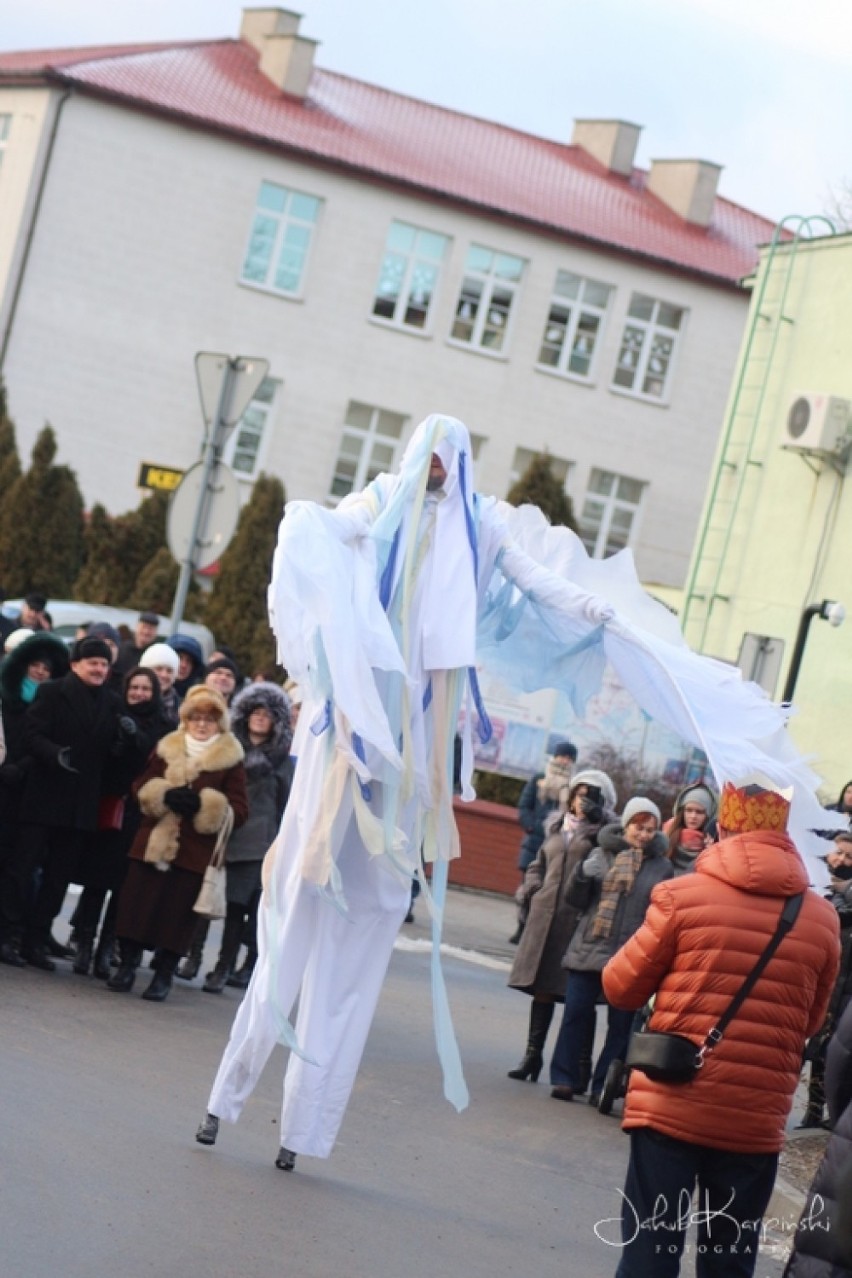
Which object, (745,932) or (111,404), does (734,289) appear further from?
(745,932)

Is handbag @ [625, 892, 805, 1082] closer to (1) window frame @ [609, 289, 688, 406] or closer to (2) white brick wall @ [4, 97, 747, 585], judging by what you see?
(2) white brick wall @ [4, 97, 747, 585]

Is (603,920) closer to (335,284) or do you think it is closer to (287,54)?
(335,284)

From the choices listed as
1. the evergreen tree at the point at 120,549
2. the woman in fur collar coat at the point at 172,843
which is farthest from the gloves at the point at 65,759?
the evergreen tree at the point at 120,549

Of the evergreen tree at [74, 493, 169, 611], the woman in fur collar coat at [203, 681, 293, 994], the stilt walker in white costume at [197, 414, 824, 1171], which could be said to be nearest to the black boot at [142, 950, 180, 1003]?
the woman in fur collar coat at [203, 681, 293, 994]

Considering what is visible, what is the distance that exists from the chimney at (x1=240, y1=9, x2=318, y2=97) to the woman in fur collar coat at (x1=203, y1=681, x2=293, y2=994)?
3713 centimetres

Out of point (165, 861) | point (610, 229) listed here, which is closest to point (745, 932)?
point (165, 861)

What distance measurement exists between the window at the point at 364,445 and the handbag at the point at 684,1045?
41.6 metres

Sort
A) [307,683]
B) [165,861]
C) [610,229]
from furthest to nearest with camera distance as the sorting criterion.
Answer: [610,229] → [165,861] → [307,683]

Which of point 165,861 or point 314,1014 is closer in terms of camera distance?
point 314,1014

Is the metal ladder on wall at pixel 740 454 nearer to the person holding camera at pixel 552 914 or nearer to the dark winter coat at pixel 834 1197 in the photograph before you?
the person holding camera at pixel 552 914

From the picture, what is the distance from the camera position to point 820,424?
27.6 metres

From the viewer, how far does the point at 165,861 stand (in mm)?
12188

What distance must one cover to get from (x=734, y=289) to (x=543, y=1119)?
40194mm

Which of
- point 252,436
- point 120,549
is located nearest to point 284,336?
point 252,436
